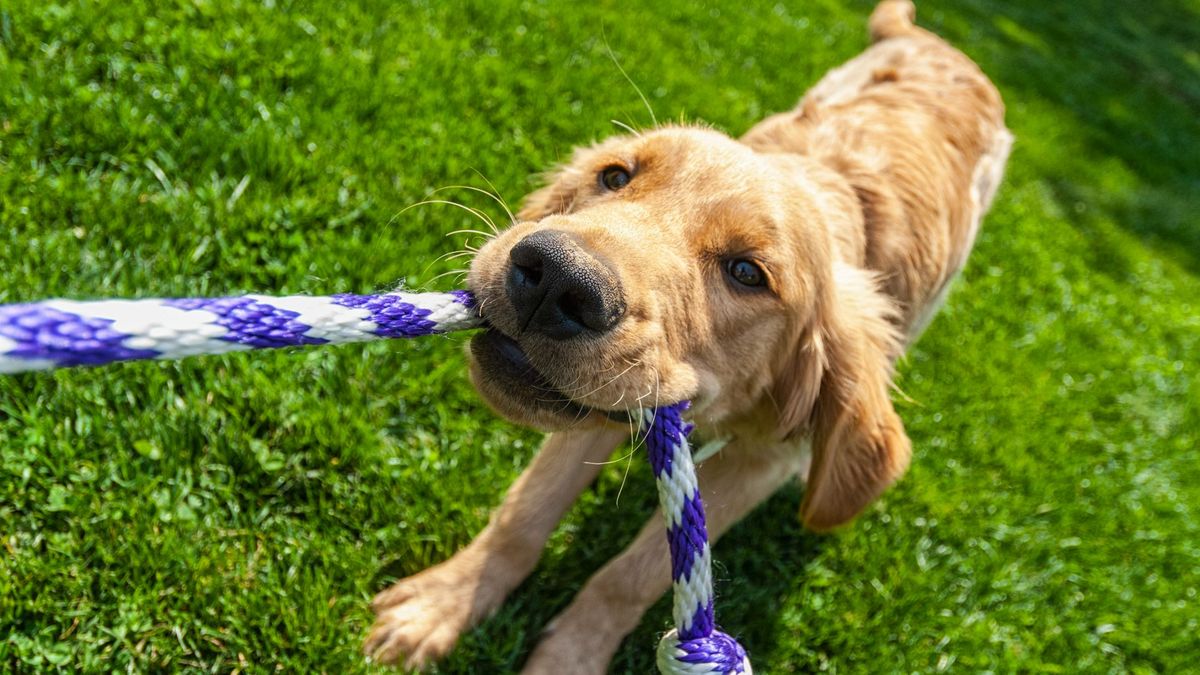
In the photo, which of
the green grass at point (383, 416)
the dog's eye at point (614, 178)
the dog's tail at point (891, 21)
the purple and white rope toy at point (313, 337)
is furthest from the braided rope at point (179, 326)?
the dog's tail at point (891, 21)

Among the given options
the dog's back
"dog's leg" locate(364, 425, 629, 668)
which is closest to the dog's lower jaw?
"dog's leg" locate(364, 425, 629, 668)

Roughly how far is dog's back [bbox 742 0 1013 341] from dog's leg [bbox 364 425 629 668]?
1.29 m

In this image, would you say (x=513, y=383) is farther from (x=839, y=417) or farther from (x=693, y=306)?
(x=839, y=417)

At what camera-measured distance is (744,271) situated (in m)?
2.47

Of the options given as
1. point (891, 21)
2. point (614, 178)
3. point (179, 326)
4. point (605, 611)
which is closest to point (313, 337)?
point (179, 326)

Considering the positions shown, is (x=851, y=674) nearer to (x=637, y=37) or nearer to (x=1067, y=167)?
(x=637, y=37)

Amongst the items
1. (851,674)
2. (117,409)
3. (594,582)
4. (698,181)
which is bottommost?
(851,674)

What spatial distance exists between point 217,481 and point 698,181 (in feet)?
5.90

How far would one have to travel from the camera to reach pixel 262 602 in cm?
242

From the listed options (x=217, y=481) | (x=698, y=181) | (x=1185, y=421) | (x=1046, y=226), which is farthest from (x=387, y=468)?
(x=1046, y=226)

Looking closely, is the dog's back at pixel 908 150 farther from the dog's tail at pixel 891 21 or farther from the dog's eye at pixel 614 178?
the dog's eye at pixel 614 178

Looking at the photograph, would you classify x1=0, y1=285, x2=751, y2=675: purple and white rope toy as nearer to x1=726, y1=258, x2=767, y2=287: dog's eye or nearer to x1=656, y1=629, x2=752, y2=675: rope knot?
Answer: x1=656, y1=629, x2=752, y2=675: rope knot

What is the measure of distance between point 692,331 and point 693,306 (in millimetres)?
75

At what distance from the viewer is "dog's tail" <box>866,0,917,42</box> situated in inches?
192
